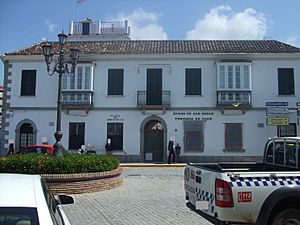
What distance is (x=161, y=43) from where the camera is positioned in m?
27.9

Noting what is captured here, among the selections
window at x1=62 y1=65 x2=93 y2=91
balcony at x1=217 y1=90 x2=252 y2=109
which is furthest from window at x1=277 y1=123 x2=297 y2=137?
window at x1=62 y1=65 x2=93 y2=91

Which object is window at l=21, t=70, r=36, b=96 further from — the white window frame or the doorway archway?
the white window frame

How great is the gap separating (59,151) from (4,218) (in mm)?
10578

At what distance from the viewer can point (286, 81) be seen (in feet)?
81.6

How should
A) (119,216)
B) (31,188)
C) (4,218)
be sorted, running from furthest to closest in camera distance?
(119,216)
(31,188)
(4,218)

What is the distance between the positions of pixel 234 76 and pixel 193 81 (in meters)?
2.85

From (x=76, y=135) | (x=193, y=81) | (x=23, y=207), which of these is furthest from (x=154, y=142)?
(x=23, y=207)

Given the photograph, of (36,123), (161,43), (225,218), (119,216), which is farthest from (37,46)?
(225,218)

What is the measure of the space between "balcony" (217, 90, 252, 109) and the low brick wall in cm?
1417

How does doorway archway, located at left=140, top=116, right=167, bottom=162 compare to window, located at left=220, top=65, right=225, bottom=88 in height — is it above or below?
below

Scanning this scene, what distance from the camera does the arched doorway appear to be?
25.1 meters

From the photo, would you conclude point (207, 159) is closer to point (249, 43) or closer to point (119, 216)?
point (249, 43)

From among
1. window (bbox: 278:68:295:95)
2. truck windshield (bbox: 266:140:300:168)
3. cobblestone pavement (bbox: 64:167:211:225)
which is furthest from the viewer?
window (bbox: 278:68:295:95)

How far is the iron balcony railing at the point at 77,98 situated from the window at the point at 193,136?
6886mm
